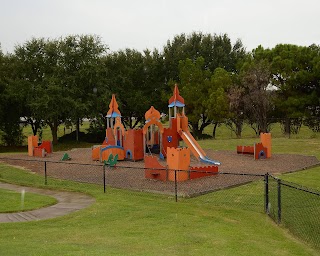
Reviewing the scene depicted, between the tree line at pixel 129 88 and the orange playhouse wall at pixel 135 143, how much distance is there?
1707cm

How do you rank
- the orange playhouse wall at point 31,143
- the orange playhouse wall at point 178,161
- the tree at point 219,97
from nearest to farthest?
the orange playhouse wall at point 178,161 < the orange playhouse wall at point 31,143 < the tree at point 219,97

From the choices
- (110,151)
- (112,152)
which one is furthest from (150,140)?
(110,151)

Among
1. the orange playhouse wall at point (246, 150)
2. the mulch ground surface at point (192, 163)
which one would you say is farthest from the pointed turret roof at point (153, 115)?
the orange playhouse wall at point (246, 150)

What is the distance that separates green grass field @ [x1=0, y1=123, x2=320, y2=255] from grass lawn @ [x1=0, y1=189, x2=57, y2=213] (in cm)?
165

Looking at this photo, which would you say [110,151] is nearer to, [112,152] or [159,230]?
[112,152]

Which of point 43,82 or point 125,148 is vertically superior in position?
point 43,82

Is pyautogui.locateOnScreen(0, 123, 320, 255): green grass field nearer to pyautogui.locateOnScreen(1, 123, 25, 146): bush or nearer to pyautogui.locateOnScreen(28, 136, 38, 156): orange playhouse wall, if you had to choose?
pyautogui.locateOnScreen(28, 136, 38, 156): orange playhouse wall

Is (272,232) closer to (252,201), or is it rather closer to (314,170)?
(252,201)

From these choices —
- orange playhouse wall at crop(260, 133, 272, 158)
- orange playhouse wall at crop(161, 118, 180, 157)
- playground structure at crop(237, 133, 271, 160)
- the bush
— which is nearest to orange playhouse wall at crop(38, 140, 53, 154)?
orange playhouse wall at crop(161, 118, 180, 157)

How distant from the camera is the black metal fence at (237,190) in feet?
35.2

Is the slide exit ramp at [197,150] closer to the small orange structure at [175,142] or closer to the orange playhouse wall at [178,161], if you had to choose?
the small orange structure at [175,142]

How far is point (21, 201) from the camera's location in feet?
42.9

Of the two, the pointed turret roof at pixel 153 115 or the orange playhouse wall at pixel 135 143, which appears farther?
the orange playhouse wall at pixel 135 143

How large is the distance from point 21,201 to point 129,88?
35.6 metres
